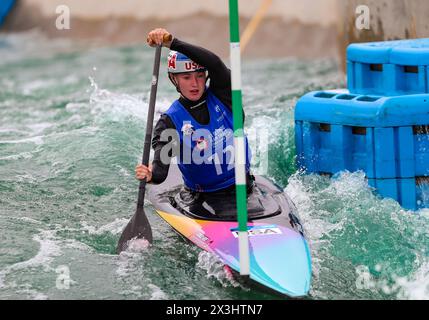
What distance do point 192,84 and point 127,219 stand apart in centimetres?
137

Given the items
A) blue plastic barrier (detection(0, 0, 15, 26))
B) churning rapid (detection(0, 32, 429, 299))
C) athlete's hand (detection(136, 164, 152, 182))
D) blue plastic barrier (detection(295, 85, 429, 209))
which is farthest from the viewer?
blue plastic barrier (detection(0, 0, 15, 26))

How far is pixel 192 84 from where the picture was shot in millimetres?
6648

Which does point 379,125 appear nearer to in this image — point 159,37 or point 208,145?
point 208,145

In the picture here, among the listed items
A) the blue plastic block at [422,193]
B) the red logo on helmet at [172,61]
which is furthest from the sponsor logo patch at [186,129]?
Result: the blue plastic block at [422,193]

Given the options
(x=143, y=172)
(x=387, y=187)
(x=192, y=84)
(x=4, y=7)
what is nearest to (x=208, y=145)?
(x=192, y=84)

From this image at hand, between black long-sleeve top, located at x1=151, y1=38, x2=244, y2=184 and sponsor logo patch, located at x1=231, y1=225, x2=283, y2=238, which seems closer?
sponsor logo patch, located at x1=231, y1=225, x2=283, y2=238

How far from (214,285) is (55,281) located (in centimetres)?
109

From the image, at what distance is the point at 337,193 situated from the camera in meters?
7.33

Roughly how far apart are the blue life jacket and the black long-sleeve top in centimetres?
3

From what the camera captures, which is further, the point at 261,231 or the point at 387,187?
the point at 387,187

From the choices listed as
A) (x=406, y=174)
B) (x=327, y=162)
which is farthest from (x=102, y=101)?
(x=406, y=174)

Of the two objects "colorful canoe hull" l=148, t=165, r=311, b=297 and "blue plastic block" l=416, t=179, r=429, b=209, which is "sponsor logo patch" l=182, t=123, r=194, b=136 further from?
"blue plastic block" l=416, t=179, r=429, b=209

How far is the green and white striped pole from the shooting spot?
5348mm

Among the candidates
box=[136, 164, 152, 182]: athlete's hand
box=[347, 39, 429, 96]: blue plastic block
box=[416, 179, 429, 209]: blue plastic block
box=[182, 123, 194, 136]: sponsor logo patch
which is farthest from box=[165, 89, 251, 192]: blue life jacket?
box=[347, 39, 429, 96]: blue plastic block
